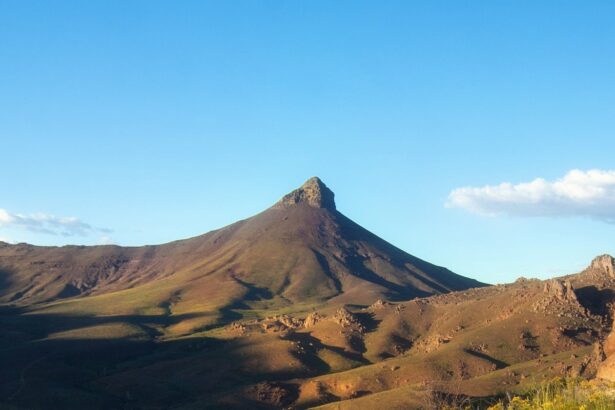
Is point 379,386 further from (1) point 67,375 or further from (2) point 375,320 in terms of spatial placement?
(1) point 67,375

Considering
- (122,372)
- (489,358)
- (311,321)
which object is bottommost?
(122,372)

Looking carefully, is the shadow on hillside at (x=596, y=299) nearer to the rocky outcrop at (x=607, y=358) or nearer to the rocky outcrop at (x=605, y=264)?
the rocky outcrop at (x=605, y=264)

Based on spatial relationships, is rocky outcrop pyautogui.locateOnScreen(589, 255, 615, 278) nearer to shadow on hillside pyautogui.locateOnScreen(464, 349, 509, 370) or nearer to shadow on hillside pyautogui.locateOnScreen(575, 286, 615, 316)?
shadow on hillside pyautogui.locateOnScreen(575, 286, 615, 316)

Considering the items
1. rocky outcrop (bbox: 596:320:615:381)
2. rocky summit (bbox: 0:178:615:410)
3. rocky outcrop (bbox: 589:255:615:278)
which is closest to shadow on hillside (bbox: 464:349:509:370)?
rocky summit (bbox: 0:178:615:410)

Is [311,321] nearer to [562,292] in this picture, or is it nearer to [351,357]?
[351,357]

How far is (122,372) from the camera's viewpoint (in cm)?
9725

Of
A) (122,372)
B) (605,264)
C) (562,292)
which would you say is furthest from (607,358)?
(122,372)

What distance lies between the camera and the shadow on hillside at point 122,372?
272ft

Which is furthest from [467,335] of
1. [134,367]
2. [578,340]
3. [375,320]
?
[134,367]

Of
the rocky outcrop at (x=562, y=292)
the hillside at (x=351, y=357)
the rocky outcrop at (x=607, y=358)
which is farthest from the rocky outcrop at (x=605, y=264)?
the rocky outcrop at (x=607, y=358)

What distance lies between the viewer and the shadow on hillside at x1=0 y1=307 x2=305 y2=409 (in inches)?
3268

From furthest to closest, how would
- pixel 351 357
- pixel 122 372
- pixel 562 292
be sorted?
1. pixel 122 372
2. pixel 351 357
3. pixel 562 292

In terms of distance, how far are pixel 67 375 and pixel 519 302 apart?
65470 mm

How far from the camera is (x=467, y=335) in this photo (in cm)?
9238
